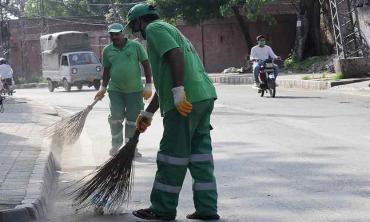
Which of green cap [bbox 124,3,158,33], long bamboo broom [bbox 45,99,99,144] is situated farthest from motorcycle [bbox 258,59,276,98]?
green cap [bbox 124,3,158,33]

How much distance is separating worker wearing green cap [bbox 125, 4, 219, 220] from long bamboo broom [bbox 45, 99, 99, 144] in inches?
137

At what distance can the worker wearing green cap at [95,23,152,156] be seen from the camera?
9742 millimetres

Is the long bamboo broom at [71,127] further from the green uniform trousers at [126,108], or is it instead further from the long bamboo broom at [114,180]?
the long bamboo broom at [114,180]

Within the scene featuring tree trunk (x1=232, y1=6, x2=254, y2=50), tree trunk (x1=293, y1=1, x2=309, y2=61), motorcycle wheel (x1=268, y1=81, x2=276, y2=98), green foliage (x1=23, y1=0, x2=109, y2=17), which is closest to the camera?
motorcycle wheel (x1=268, y1=81, x2=276, y2=98)

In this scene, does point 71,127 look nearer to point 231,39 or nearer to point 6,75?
point 6,75

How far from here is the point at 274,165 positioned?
8.73 m

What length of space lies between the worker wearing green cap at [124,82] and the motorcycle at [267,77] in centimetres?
1071

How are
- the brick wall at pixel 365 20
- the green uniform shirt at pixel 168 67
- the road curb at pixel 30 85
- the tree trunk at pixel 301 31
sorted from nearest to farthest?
the green uniform shirt at pixel 168 67
the brick wall at pixel 365 20
the tree trunk at pixel 301 31
the road curb at pixel 30 85

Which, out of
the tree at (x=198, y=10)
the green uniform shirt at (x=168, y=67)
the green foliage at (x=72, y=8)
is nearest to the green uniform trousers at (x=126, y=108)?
the green uniform shirt at (x=168, y=67)

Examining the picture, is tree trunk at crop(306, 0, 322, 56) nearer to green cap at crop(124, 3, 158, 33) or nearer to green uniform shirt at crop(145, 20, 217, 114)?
green cap at crop(124, 3, 158, 33)

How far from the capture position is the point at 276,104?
58.6 ft

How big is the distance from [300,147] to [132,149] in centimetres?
442

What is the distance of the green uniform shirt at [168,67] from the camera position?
19.2 feet

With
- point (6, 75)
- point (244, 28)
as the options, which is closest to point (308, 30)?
point (244, 28)
